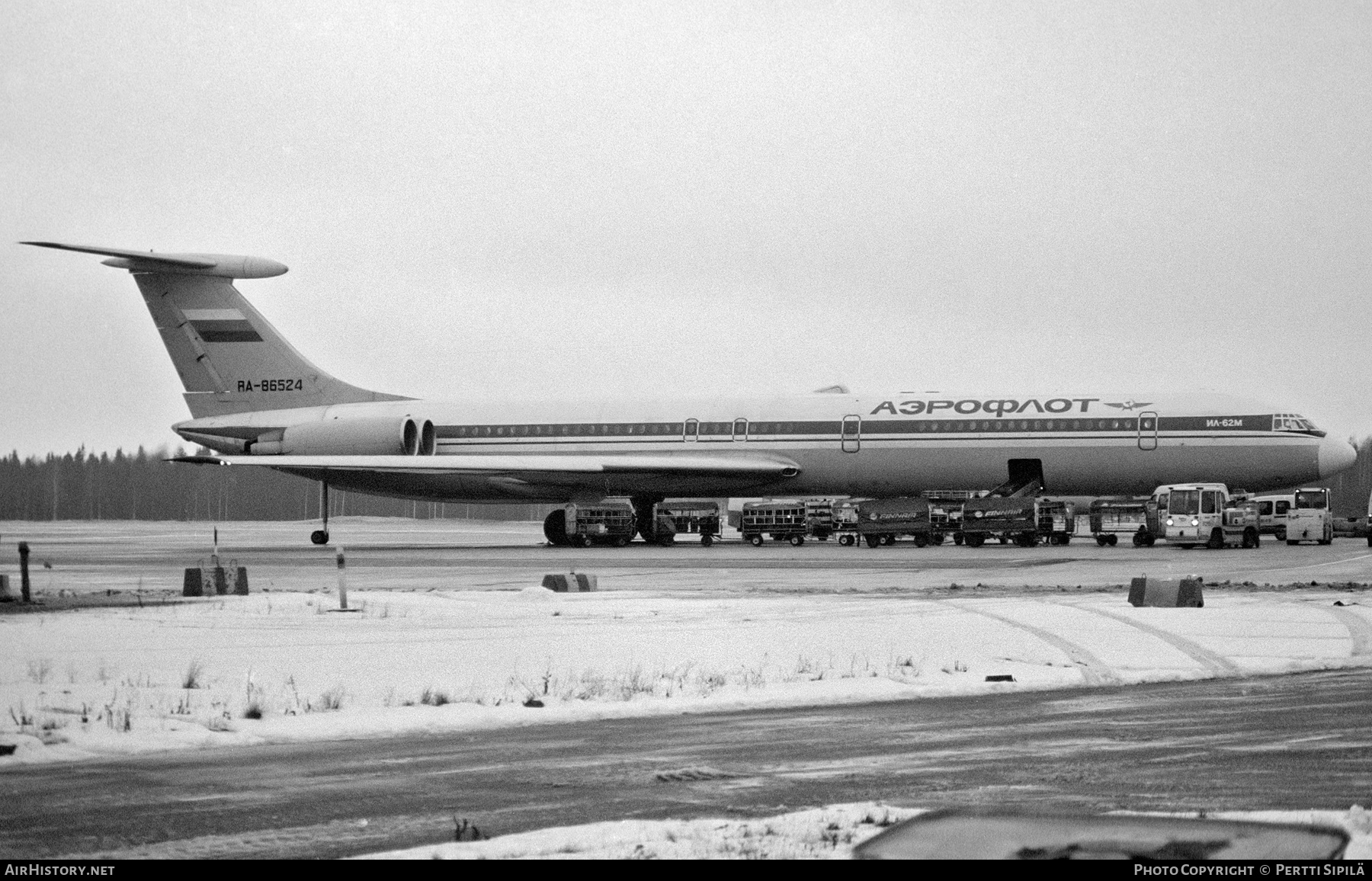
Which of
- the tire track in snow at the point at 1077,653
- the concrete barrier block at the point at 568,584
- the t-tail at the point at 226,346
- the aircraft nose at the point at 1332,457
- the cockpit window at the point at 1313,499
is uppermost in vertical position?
the t-tail at the point at 226,346

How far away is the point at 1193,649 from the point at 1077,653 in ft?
4.37

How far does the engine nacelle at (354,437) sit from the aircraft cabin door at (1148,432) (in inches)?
883

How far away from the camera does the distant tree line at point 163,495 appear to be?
3489 inches

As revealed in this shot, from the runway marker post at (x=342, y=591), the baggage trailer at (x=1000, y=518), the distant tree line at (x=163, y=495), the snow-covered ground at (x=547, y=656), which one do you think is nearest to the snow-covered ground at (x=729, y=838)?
the snow-covered ground at (x=547, y=656)

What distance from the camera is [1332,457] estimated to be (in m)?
43.8

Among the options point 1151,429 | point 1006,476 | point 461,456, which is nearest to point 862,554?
point 1006,476

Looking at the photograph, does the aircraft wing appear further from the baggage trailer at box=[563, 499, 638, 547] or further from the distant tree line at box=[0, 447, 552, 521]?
the distant tree line at box=[0, 447, 552, 521]

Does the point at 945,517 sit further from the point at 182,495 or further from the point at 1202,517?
the point at 182,495

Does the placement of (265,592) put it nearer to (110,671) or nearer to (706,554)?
(110,671)

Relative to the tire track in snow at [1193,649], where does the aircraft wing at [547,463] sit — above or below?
above

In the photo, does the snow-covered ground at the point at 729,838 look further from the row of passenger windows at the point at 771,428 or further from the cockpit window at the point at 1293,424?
the cockpit window at the point at 1293,424

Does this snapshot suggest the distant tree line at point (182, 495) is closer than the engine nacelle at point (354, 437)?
No

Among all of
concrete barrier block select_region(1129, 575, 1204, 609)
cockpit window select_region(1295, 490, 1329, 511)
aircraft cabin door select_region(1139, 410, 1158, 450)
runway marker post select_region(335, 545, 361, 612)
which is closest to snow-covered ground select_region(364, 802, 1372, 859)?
runway marker post select_region(335, 545, 361, 612)

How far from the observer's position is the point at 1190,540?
43281mm
